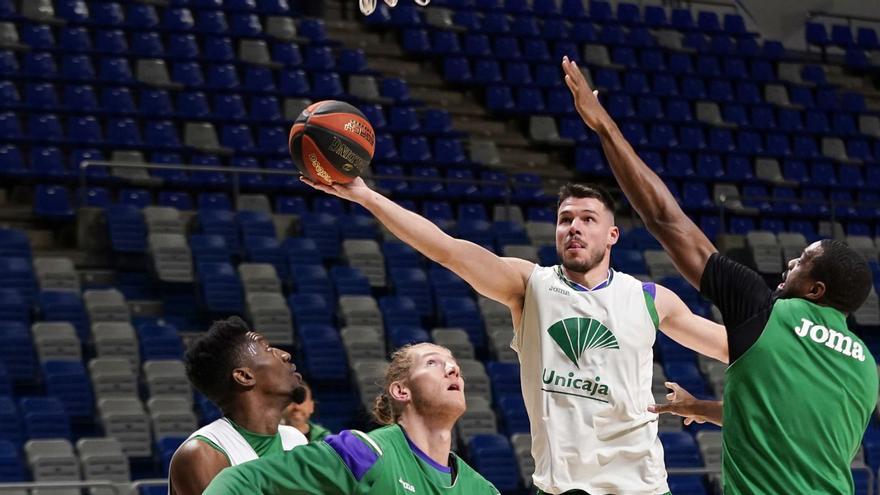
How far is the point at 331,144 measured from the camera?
14.9 feet

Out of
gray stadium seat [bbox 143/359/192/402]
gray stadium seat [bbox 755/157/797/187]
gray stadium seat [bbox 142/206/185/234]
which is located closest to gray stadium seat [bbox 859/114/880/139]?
gray stadium seat [bbox 755/157/797/187]

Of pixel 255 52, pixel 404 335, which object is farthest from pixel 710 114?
pixel 404 335

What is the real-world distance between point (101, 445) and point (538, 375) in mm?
5672

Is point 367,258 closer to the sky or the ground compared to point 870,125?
closer to the ground

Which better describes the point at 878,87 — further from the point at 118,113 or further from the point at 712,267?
the point at 712,267

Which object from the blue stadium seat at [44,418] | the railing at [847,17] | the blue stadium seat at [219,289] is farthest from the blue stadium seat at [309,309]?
the railing at [847,17]

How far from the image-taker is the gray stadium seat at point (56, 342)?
10.4 meters

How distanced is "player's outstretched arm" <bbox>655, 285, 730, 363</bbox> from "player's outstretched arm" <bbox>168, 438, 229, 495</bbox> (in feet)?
5.20

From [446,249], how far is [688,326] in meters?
0.93

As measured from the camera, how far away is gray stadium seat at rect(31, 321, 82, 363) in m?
10.4

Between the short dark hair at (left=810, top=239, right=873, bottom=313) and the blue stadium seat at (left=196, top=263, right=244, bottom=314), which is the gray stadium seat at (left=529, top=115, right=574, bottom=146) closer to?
the blue stadium seat at (left=196, top=263, right=244, bottom=314)

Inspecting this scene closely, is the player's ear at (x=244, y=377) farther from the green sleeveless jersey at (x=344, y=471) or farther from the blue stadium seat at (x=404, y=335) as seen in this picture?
the blue stadium seat at (x=404, y=335)

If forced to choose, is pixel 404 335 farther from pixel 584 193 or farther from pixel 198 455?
pixel 198 455

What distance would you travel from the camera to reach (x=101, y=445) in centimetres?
949
